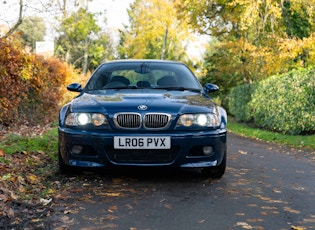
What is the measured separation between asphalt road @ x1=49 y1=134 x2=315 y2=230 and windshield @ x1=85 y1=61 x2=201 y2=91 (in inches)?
51.0

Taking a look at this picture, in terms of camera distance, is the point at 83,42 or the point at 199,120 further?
the point at 83,42

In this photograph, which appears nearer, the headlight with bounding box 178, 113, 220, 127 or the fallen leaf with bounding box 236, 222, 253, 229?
the fallen leaf with bounding box 236, 222, 253, 229

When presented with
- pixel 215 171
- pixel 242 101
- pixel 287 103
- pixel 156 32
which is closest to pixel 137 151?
pixel 215 171

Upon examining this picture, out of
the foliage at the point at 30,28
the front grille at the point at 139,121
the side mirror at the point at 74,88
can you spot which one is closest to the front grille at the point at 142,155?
the front grille at the point at 139,121

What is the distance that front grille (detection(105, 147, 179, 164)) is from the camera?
527 cm

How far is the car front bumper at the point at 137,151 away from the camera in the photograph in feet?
17.2

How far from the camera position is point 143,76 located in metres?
7.05

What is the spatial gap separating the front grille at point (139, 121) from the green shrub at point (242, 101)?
49.7 feet

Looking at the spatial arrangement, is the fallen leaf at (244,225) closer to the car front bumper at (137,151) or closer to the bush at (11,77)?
the car front bumper at (137,151)

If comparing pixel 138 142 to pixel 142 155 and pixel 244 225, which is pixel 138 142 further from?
pixel 244 225

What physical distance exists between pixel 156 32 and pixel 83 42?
24.6 feet

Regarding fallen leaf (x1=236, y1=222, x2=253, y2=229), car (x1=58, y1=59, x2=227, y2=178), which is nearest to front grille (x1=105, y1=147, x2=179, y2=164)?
car (x1=58, y1=59, x2=227, y2=178)

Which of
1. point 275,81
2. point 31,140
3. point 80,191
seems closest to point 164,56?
point 275,81

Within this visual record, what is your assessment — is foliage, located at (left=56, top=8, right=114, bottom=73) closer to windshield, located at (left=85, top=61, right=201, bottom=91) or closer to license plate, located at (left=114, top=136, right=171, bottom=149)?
windshield, located at (left=85, top=61, right=201, bottom=91)
